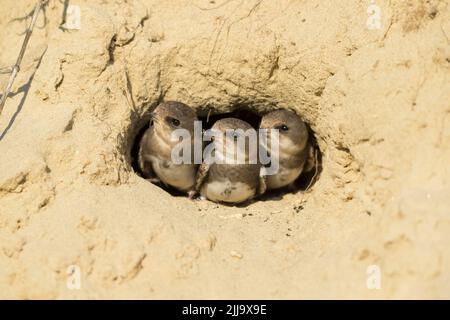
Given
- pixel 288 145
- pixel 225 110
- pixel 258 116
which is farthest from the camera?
pixel 258 116

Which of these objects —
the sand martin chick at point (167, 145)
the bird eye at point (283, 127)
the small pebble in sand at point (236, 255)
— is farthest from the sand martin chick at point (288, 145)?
the small pebble in sand at point (236, 255)

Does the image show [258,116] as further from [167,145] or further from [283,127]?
[167,145]

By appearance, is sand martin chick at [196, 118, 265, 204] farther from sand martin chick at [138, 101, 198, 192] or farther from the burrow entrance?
the burrow entrance

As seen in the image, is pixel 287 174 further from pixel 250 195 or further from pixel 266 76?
pixel 266 76

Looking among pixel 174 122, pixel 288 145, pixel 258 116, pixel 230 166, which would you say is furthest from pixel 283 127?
pixel 174 122

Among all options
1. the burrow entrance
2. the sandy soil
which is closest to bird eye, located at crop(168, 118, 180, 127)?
the sandy soil

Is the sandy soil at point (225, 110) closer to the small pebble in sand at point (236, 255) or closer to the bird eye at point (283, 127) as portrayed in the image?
the small pebble in sand at point (236, 255)
